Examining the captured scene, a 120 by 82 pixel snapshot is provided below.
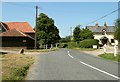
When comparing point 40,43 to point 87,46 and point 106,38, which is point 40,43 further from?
point 106,38

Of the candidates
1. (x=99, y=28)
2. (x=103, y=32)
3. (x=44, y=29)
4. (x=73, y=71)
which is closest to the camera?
(x=73, y=71)

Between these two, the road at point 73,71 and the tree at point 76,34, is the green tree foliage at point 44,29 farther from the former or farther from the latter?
the road at point 73,71

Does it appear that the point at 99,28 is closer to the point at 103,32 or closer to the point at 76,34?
the point at 103,32

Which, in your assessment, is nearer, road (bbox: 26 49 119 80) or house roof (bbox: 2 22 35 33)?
road (bbox: 26 49 119 80)

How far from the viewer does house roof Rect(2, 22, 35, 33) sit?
3054 inches

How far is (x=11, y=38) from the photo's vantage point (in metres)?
60.7

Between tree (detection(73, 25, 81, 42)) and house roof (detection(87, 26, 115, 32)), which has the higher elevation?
house roof (detection(87, 26, 115, 32))

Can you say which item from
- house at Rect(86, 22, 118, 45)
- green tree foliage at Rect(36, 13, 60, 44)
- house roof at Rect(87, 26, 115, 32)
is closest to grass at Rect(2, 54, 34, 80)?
green tree foliage at Rect(36, 13, 60, 44)

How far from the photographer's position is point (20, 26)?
79688 mm

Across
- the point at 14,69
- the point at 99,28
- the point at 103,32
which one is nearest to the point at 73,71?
the point at 14,69

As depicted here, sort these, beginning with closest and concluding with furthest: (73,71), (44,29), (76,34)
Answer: (73,71)
(44,29)
(76,34)

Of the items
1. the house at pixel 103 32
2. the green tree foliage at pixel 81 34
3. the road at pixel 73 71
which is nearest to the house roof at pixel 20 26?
the green tree foliage at pixel 81 34

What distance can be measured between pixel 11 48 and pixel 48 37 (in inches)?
885

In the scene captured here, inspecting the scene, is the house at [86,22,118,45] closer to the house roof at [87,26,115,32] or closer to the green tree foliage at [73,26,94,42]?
the house roof at [87,26,115,32]
